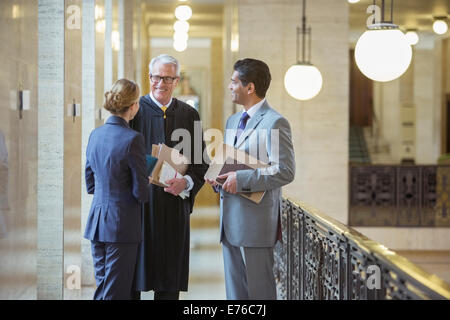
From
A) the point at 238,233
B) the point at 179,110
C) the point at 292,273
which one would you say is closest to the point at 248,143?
the point at 238,233

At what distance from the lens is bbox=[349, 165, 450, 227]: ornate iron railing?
11.4 m

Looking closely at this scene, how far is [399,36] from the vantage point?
201 inches

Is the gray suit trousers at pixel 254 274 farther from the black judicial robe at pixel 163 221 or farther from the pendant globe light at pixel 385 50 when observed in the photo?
the pendant globe light at pixel 385 50

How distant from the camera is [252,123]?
375cm

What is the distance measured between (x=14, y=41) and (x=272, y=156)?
165cm

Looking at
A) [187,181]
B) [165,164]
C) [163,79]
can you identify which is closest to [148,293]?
[187,181]

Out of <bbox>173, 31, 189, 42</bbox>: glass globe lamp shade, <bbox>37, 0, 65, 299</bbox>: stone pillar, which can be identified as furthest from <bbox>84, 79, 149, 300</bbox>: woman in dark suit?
<bbox>173, 31, 189, 42</bbox>: glass globe lamp shade

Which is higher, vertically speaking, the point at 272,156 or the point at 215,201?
the point at 272,156

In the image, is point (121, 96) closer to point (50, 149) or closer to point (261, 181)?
point (261, 181)

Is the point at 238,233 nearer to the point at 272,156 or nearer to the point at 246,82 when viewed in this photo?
the point at 272,156

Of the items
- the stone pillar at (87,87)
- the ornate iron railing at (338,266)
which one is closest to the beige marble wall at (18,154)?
the ornate iron railing at (338,266)

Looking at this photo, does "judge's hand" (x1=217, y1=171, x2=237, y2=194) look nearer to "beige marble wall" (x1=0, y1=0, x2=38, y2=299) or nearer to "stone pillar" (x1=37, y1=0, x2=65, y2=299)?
"beige marble wall" (x1=0, y1=0, x2=38, y2=299)

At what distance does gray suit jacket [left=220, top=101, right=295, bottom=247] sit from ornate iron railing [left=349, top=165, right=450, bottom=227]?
25.4ft
